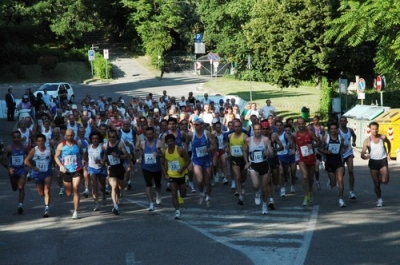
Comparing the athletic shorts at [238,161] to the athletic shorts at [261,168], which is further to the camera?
the athletic shorts at [238,161]

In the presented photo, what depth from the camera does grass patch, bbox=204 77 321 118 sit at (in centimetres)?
4378

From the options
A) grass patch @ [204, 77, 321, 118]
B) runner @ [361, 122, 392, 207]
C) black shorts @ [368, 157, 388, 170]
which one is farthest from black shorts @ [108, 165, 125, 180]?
grass patch @ [204, 77, 321, 118]

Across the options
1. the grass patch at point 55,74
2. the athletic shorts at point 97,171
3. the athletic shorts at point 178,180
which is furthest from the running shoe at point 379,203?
the grass patch at point 55,74

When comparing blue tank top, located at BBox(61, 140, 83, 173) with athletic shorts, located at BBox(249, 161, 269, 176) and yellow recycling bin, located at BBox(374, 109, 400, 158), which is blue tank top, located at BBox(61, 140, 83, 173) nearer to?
athletic shorts, located at BBox(249, 161, 269, 176)

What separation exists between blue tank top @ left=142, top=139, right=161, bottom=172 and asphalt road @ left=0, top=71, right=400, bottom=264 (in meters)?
0.89

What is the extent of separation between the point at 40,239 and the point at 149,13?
57.1 m

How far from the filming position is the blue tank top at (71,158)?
14891mm

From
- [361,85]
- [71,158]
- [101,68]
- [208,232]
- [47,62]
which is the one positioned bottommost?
[208,232]

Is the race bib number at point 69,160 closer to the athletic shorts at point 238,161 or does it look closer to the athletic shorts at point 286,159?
the athletic shorts at point 238,161

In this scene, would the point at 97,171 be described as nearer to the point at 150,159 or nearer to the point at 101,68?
the point at 150,159

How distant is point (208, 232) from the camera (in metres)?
13.1

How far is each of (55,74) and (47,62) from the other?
1.71 metres

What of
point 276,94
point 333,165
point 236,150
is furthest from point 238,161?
point 276,94

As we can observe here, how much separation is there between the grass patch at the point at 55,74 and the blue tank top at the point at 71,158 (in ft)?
145
